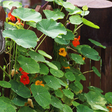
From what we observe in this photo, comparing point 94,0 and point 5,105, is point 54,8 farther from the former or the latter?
point 5,105

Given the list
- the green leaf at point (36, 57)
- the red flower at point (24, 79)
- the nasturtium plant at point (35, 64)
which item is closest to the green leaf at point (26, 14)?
the nasturtium plant at point (35, 64)

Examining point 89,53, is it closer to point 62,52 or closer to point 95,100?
point 62,52

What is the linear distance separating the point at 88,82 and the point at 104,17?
28.1 inches

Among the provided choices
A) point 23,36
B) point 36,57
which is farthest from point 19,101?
point 23,36

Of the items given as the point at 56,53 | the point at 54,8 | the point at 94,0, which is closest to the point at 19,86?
the point at 56,53

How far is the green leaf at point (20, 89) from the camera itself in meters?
1.32

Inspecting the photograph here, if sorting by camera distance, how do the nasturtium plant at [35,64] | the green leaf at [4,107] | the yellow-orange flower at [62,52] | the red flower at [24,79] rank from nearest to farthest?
the green leaf at [4,107]
the nasturtium plant at [35,64]
the red flower at [24,79]
the yellow-orange flower at [62,52]

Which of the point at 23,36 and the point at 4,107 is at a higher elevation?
the point at 23,36

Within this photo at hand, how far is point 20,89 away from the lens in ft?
4.42

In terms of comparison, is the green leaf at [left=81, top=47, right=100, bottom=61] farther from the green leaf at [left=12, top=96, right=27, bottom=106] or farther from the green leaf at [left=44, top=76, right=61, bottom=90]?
the green leaf at [left=12, top=96, right=27, bottom=106]

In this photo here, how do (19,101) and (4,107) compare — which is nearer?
(4,107)

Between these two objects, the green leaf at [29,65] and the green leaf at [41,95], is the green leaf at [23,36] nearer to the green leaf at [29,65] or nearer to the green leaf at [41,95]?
the green leaf at [29,65]

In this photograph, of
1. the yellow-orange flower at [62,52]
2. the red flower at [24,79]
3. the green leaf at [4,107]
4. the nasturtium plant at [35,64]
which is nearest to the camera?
the green leaf at [4,107]

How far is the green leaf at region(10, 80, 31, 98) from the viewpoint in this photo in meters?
1.32
